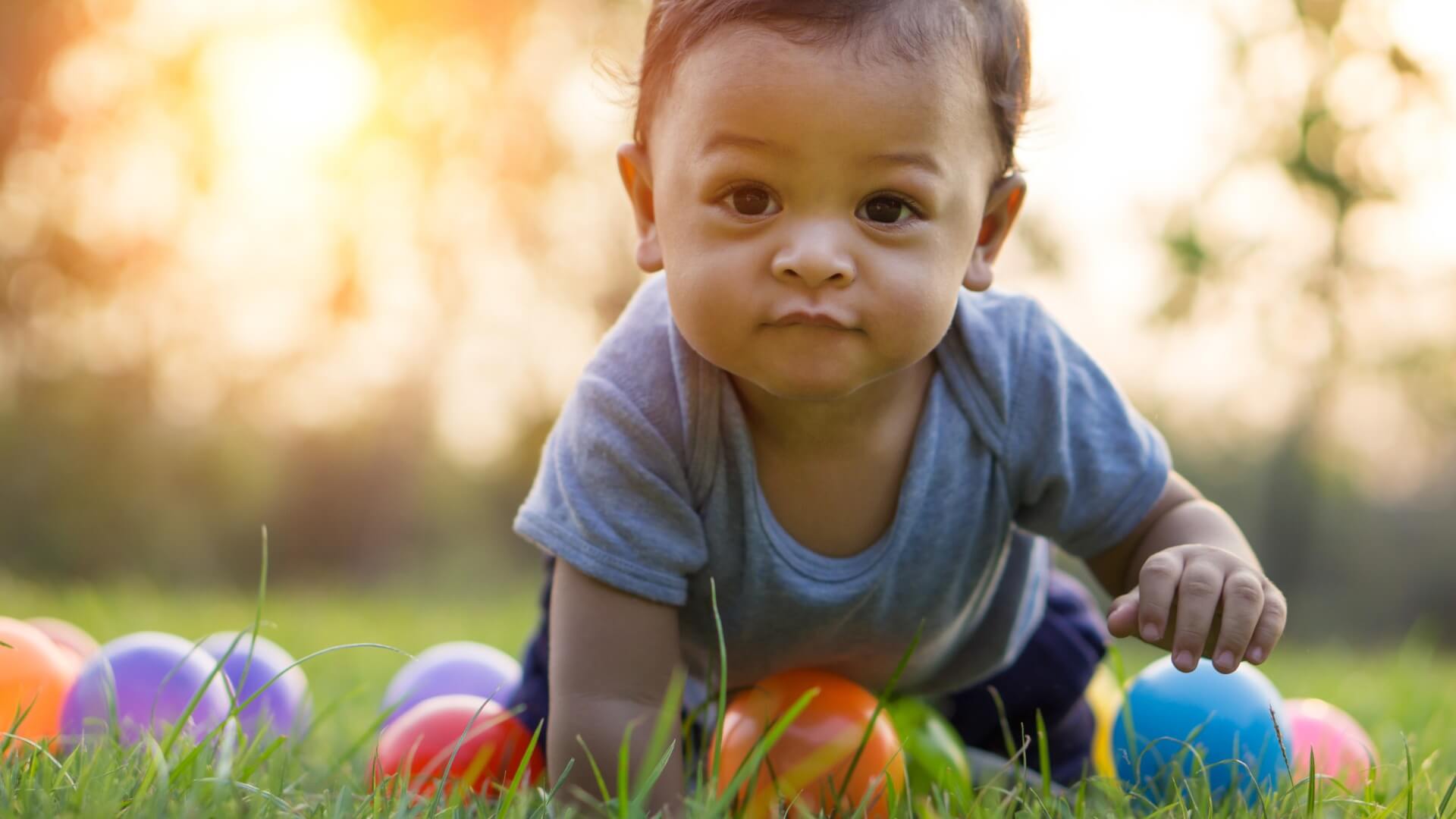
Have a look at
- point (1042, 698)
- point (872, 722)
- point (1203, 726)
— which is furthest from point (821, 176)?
point (1042, 698)

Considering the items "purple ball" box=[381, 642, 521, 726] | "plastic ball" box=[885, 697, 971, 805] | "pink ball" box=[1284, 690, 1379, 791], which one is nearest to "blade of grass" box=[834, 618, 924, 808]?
"plastic ball" box=[885, 697, 971, 805]

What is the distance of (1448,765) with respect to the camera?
207cm

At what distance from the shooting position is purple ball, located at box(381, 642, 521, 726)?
2.61 meters

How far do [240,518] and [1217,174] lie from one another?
8.43 meters

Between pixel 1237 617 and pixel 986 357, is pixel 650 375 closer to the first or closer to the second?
pixel 986 357

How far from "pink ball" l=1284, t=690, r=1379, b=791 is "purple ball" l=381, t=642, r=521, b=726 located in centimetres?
144

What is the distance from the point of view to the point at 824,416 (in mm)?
1901

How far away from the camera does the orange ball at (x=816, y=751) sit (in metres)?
1.62

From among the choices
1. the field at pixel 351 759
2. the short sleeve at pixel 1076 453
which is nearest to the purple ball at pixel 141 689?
the field at pixel 351 759

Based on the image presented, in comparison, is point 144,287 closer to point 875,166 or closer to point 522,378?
point 522,378

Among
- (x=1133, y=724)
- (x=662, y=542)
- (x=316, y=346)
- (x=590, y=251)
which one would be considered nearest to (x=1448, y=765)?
(x=1133, y=724)

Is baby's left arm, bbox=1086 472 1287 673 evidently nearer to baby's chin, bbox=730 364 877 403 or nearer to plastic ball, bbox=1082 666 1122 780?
baby's chin, bbox=730 364 877 403

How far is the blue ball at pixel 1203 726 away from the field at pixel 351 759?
9 centimetres

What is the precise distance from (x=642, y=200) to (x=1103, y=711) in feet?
4.87
